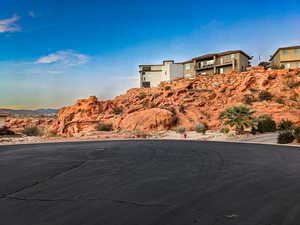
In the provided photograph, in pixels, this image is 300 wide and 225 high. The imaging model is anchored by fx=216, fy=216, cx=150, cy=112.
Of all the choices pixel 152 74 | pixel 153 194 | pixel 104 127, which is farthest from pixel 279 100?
pixel 152 74

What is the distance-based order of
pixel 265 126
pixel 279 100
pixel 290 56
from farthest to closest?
pixel 290 56 → pixel 279 100 → pixel 265 126

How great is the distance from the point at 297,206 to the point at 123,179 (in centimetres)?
494

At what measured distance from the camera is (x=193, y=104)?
4147 cm

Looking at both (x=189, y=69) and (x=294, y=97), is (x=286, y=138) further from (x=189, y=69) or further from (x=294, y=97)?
(x=189, y=69)


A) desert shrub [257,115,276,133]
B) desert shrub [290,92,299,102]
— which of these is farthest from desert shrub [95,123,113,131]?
desert shrub [290,92,299,102]

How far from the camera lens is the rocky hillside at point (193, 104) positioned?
33.7 meters

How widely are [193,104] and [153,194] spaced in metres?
36.8

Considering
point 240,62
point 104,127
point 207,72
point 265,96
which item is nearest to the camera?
point 104,127

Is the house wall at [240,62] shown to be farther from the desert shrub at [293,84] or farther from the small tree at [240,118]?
the small tree at [240,118]

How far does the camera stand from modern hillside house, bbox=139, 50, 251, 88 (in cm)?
5578

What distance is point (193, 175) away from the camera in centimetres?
768

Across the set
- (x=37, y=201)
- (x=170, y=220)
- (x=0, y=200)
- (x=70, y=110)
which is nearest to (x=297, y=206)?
(x=170, y=220)

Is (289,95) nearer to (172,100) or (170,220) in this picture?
(172,100)

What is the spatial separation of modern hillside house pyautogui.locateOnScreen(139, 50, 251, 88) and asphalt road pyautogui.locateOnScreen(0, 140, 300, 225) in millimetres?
51220
